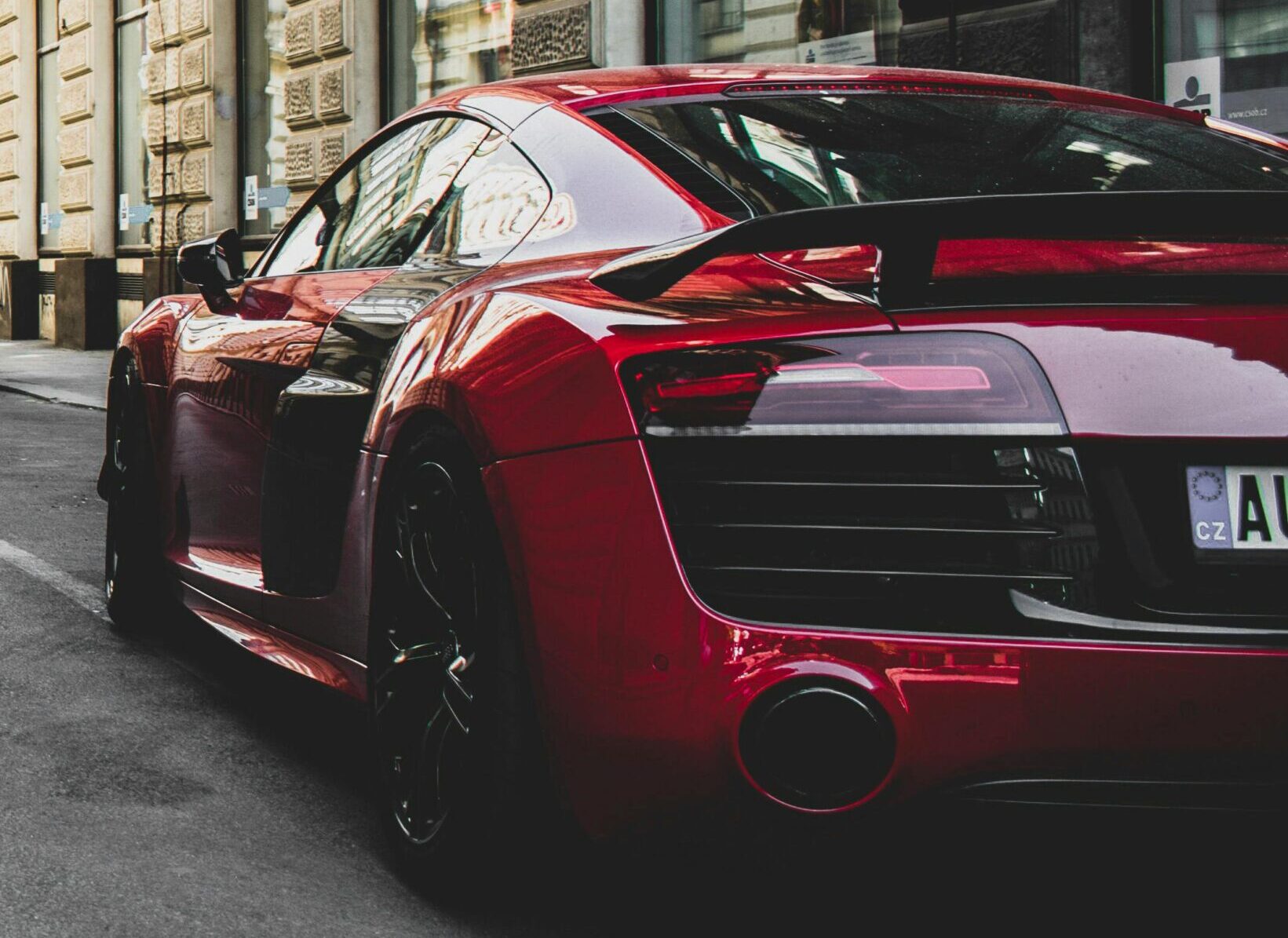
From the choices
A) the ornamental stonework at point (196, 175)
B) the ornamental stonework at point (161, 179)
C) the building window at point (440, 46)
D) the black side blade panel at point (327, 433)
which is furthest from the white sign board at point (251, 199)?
the black side blade panel at point (327, 433)

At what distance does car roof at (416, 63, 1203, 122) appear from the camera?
3.43 metres

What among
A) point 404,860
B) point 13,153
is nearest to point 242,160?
point 13,153

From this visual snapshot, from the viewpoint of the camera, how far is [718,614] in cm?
232

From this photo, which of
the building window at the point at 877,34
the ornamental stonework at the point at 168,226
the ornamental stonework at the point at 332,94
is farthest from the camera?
the ornamental stonework at the point at 168,226

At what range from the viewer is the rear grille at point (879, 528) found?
90.0 inches

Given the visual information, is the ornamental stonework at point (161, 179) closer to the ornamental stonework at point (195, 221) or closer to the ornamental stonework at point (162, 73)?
the ornamental stonework at point (195, 221)

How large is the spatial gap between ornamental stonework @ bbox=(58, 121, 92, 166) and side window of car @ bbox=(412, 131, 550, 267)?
19.3m

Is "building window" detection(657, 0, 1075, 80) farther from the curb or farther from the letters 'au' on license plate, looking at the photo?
the letters 'au' on license plate

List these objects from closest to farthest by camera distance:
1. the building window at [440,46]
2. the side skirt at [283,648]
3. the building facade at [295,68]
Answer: the side skirt at [283,648] → the building facade at [295,68] → the building window at [440,46]

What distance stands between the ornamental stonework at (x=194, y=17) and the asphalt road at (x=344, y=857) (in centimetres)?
1509

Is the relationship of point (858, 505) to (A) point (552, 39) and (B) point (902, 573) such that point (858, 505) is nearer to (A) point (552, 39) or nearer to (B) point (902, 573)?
(B) point (902, 573)

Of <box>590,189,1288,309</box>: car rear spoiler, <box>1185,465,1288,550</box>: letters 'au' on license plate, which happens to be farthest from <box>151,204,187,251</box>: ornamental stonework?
<box>1185,465,1288,550</box>: letters 'au' on license plate

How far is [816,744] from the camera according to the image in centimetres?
229

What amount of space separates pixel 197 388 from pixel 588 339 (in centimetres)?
214
